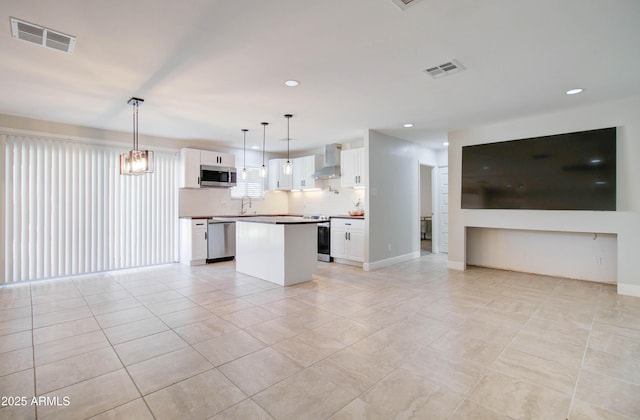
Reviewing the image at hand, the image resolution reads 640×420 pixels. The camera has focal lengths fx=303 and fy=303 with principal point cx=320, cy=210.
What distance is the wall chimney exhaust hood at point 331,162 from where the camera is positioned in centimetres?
660

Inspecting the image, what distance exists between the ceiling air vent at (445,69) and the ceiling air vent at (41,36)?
322 centimetres

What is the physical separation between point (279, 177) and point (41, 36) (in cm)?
533

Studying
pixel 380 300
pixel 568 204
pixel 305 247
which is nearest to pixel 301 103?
pixel 305 247

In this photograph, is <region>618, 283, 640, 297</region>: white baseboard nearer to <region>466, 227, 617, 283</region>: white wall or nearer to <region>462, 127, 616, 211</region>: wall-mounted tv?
<region>466, 227, 617, 283</region>: white wall

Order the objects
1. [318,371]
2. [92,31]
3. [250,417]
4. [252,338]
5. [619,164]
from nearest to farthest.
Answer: [250,417] → [318,371] → [92,31] → [252,338] → [619,164]

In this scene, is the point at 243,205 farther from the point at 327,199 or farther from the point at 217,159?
the point at 327,199

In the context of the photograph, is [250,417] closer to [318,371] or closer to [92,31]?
[318,371]

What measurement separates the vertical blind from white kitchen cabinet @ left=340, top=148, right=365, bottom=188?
3532 mm

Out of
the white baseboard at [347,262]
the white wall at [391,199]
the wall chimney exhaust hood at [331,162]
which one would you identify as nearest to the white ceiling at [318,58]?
the white wall at [391,199]

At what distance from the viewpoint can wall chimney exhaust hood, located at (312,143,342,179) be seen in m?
6.60

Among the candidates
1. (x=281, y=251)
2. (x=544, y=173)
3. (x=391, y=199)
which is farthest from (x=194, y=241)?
(x=544, y=173)

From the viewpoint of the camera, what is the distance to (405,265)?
5973 mm

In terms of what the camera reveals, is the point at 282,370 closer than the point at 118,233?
Yes

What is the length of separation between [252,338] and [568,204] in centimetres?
474
